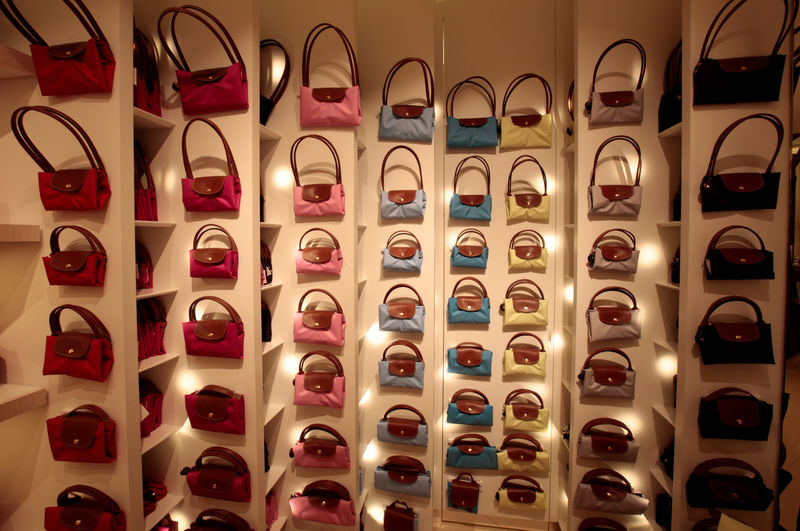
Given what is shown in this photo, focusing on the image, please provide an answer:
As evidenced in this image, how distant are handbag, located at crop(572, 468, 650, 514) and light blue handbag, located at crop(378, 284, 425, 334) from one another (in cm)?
140

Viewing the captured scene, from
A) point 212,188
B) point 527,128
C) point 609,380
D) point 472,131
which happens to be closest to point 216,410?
point 212,188

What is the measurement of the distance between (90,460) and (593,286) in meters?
2.76

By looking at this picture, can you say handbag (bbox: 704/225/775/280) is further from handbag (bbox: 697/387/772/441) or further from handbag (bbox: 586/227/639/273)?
handbag (bbox: 697/387/772/441)

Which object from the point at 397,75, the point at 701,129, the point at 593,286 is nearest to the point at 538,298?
the point at 593,286

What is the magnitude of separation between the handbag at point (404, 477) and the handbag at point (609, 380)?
3.99 ft

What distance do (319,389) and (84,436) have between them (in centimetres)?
109

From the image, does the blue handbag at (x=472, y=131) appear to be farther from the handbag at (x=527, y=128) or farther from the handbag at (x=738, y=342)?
the handbag at (x=738, y=342)

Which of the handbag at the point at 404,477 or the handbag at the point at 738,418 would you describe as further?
the handbag at the point at 404,477

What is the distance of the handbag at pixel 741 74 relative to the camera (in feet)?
5.37

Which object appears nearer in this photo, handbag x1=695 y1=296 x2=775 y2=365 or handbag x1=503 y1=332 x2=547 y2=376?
handbag x1=695 y1=296 x2=775 y2=365

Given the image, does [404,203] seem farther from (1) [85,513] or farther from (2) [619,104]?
(1) [85,513]

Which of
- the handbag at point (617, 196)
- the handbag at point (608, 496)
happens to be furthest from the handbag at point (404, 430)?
the handbag at point (617, 196)

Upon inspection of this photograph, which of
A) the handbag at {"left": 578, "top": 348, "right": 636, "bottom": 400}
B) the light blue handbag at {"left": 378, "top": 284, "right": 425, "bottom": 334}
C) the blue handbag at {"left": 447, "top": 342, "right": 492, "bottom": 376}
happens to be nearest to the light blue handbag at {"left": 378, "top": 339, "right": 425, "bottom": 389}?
the light blue handbag at {"left": 378, "top": 284, "right": 425, "bottom": 334}

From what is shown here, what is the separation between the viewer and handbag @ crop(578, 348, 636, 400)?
219 centimetres
